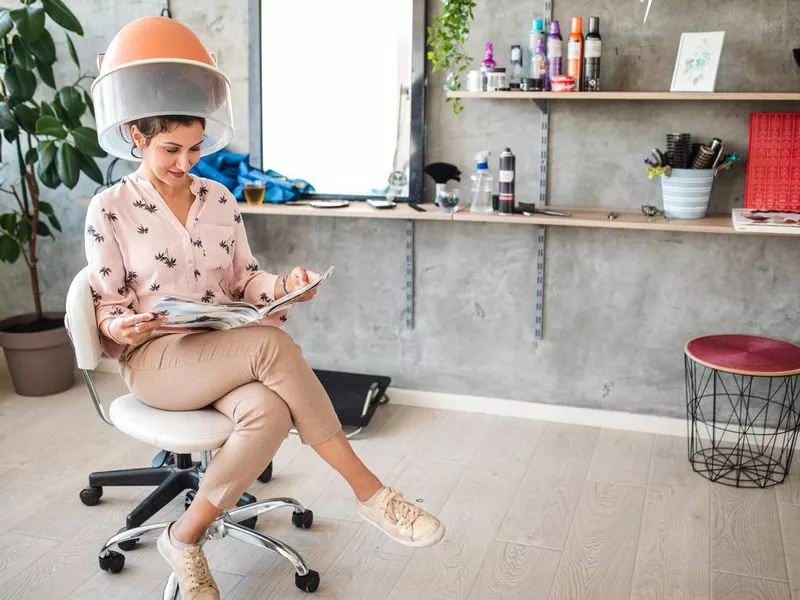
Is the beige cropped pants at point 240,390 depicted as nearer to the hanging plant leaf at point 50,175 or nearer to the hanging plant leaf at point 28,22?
the hanging plant leaf at point 50,175

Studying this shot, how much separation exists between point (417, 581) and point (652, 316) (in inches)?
53.4

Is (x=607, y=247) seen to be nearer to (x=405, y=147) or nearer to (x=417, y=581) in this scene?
(x=405, y=147)

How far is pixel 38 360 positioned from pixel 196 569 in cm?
181

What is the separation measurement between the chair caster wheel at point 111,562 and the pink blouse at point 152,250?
52 cm

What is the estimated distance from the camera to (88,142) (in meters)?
3.08

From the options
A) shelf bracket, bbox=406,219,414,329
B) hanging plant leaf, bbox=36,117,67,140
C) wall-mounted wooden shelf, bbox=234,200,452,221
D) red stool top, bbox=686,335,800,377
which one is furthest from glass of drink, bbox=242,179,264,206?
red stool top, bbox=686,335,800,377

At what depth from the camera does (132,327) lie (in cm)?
181

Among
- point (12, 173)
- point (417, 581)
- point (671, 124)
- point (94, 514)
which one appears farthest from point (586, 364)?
point (12, 173)

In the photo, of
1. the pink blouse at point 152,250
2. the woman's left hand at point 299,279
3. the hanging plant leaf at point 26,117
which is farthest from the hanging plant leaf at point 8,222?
the woman's left hand at point 299,279

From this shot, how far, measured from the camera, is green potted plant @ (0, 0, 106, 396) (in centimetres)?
303

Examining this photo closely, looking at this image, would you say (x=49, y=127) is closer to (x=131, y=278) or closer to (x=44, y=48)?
(x=44, y=48)

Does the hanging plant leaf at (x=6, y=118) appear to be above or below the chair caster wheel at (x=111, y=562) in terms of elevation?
above

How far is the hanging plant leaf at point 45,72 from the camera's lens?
310 cm

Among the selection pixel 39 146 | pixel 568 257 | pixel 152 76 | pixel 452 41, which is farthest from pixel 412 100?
pixel 39 146
